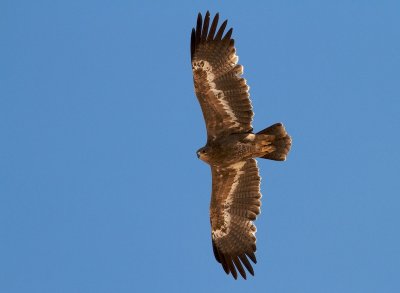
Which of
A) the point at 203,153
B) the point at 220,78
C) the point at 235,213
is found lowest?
the point at 235,213

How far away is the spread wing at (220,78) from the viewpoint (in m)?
12.3

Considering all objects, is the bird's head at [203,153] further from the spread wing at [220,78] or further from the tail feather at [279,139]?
the tail feather at [279,139]

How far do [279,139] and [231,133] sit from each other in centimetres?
75

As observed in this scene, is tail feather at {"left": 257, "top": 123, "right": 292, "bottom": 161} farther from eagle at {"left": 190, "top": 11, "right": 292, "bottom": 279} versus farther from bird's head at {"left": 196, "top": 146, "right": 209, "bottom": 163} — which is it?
bird's head at {"left": 196, "top": 146, "right": 209, "bottom": 163}

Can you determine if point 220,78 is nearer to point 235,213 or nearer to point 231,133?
point 231,133

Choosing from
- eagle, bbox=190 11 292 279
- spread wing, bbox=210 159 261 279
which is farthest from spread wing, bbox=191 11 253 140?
spread wing, bbox=210 159 261 279

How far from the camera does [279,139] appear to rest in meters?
12.4

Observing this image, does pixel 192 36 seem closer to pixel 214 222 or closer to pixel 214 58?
pixel 214 58

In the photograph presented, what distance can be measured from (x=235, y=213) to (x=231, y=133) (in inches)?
54.9

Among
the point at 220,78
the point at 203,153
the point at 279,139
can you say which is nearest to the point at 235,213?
the point at 203,153

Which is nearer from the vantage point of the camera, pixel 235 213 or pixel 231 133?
pixel 231 133

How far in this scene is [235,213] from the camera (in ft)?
42.9

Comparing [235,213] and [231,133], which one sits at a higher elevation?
[231,133]

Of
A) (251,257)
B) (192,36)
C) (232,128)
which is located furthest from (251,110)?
(251,257)
